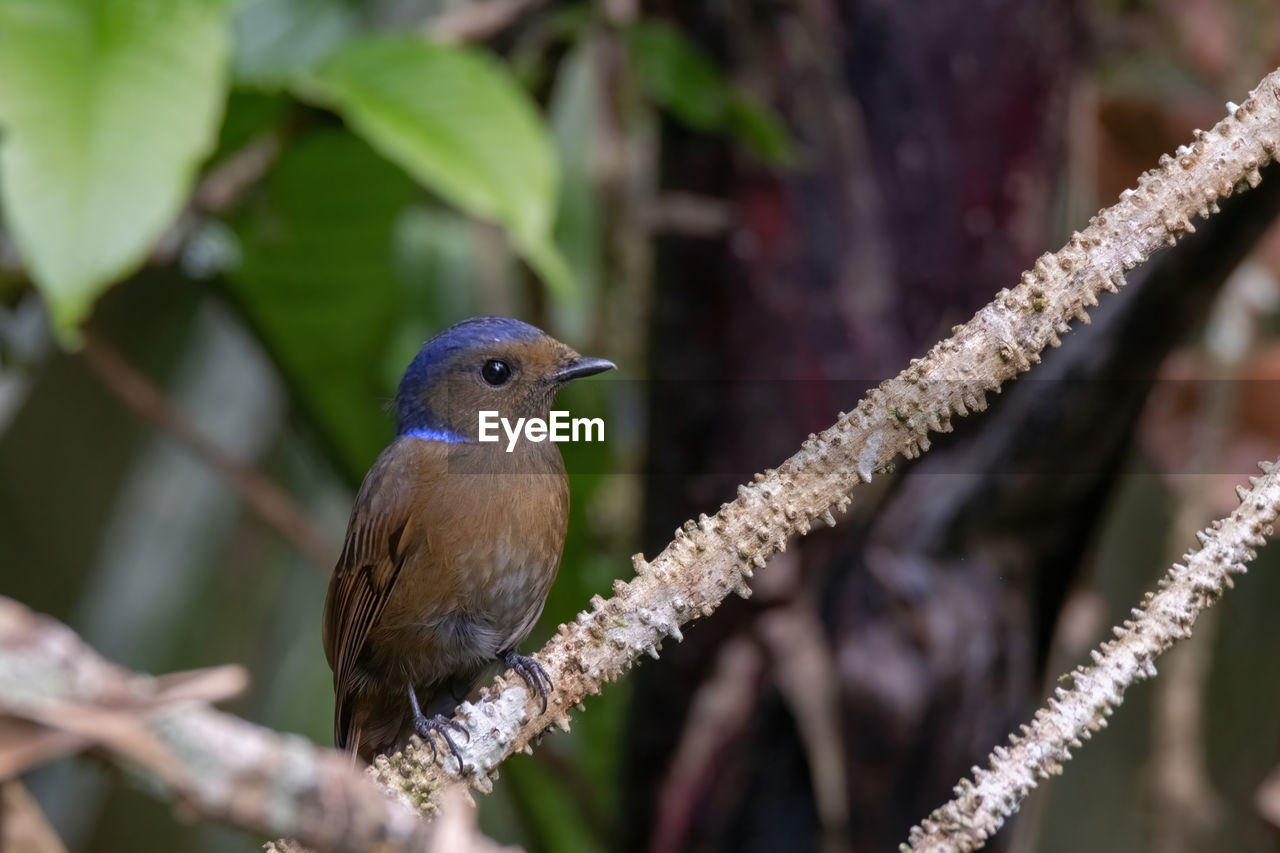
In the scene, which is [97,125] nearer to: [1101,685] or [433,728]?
[433,728]

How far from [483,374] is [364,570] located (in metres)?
0.28

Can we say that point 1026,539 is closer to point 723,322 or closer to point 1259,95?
point 723,322

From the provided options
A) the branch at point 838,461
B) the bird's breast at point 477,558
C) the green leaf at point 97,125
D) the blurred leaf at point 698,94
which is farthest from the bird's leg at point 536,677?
the blurred leaf at point 698,94

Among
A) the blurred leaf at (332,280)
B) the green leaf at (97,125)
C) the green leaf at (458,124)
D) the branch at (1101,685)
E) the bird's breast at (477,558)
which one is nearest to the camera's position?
the branch at (1101,685)

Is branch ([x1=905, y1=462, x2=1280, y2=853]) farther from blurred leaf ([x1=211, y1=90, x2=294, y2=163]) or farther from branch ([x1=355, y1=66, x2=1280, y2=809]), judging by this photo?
blurred leaf ([x1=211, y1=90, x2=294, y2=163])

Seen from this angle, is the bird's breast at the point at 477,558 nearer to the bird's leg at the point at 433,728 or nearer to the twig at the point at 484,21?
the bird's leg at the point at 433,728

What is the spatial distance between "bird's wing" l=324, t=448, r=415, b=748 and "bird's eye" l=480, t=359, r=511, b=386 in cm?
13

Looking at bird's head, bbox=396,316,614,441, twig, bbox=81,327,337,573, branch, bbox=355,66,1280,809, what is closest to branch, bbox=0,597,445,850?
branch, bbox=355,66,1280,809

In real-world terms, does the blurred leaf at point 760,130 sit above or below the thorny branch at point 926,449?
above

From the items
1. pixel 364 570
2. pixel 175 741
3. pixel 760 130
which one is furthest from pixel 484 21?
pixel 175 741

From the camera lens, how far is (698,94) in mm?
2369

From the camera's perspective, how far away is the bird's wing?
3.86 feet

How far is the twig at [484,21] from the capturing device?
8.76 ft

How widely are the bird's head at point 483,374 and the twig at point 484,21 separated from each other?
1681 millimetres
